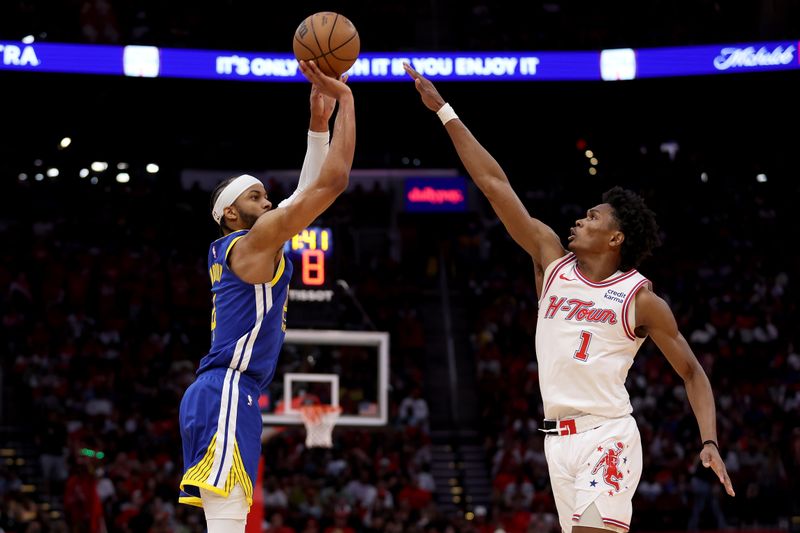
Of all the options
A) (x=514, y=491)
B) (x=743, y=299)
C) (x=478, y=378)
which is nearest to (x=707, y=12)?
(x=743, y=299)

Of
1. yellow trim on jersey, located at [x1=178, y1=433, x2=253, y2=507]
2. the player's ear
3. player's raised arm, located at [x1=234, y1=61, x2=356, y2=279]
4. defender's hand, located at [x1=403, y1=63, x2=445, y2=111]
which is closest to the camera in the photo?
yellow trim on jersey, located at [x1=178, y1=433, x2=253, y2=507]

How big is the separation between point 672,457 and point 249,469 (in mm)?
12836

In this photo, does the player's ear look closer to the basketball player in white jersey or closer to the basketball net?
the basketball player in white jersey

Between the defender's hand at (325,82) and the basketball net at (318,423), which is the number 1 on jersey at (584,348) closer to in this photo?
the defender's hand at (325,82)

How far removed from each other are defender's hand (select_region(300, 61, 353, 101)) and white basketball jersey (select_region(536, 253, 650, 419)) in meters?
1.37

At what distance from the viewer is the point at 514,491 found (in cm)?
1609

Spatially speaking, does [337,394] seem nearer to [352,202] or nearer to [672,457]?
[672,457]

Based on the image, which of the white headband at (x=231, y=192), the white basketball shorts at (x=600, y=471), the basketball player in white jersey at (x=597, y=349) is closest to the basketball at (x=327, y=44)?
the white headband at (x=231, y=192)

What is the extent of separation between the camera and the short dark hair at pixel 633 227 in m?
5.56

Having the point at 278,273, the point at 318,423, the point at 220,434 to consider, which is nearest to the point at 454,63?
the point at 318,423

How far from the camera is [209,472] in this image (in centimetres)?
482

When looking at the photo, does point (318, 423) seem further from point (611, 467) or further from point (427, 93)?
point (611, 467)

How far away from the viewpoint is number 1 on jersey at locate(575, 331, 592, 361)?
17.5ft

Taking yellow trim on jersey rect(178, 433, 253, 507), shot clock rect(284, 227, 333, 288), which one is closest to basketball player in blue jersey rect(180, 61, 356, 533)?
yellow trim on jersey rect(178, 433, 253, 507)
